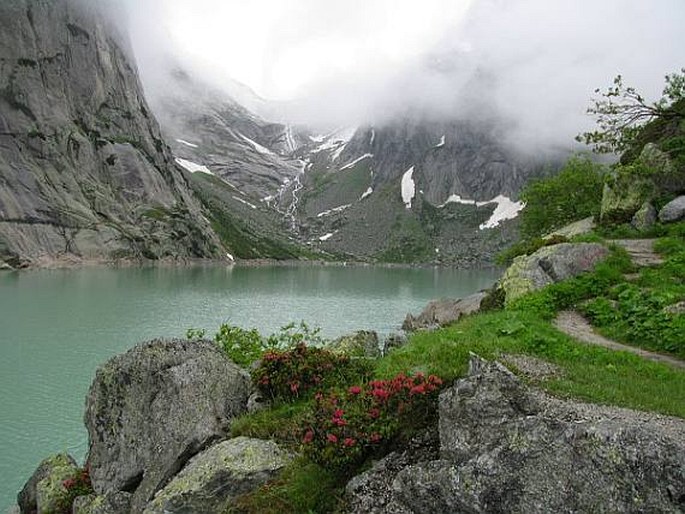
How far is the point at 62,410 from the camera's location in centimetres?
3209

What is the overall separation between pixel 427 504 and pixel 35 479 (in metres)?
15.4

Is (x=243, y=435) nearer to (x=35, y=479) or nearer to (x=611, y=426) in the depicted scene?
(x=611, y=426)

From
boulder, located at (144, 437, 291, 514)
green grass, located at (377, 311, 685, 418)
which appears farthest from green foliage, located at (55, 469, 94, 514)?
green grass, located at (377, 311, 685, 418)

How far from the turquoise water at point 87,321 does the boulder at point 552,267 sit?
2215 centimetres

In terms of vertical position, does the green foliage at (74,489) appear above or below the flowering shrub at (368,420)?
below

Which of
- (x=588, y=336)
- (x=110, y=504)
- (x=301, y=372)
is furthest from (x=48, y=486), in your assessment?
(x=588, y=336)

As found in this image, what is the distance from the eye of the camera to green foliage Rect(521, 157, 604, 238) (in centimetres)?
5206

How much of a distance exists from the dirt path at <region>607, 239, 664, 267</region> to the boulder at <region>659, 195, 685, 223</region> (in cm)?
259

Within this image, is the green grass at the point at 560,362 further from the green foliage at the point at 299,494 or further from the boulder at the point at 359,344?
the boulder at the point at 359,344

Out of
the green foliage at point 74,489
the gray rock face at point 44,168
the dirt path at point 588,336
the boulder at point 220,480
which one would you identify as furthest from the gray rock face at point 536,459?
the gray rock face at point 44,168

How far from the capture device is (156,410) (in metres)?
14.5

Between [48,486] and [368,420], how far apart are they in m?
12.2

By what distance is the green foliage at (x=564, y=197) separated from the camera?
5206 cm

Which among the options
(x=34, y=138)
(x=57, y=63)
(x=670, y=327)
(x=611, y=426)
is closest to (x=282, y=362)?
(x=611, y=426)
